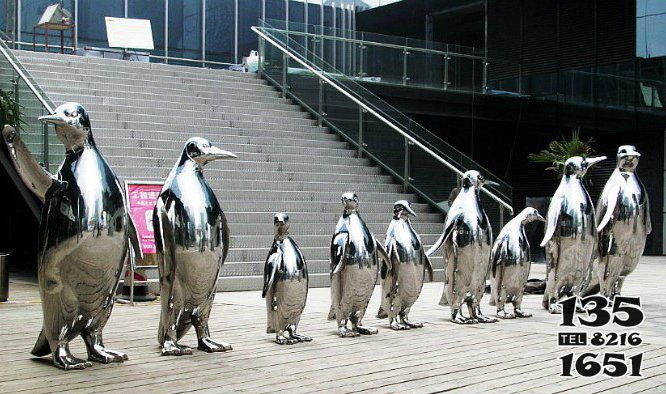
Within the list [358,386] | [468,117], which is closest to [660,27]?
[468,117]

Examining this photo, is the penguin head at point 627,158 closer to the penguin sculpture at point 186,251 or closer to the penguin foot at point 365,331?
the penguin foot at point 365,331

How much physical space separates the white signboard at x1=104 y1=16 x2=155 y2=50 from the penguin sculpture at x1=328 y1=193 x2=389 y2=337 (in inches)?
626

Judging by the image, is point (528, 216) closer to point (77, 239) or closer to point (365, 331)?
point (365, 331)

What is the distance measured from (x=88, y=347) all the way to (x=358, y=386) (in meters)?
1.92

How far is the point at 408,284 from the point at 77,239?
10.7ft

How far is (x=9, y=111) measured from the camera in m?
13.7

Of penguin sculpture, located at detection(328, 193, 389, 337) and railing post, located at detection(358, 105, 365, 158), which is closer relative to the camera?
penguin sculpture, located at detection(328, 193, 389, 337)

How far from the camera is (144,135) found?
15781 millimetres

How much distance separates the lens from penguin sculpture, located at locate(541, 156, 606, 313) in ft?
31.1

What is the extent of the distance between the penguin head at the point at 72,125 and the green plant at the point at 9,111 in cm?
757

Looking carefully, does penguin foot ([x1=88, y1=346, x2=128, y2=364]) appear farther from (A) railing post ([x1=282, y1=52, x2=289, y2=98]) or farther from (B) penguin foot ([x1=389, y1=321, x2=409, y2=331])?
(A) railing post ([x1=282, y1=52, x2=289, y2=98])

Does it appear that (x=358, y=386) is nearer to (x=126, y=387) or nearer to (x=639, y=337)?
(x=126, y=387)

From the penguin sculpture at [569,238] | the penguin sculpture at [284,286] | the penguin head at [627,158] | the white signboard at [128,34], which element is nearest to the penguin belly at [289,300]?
the penguin sculpture at [284,286]

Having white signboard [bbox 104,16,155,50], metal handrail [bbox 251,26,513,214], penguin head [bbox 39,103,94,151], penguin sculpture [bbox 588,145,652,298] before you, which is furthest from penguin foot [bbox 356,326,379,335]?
white signboard [bbox 104,16,155,50]
